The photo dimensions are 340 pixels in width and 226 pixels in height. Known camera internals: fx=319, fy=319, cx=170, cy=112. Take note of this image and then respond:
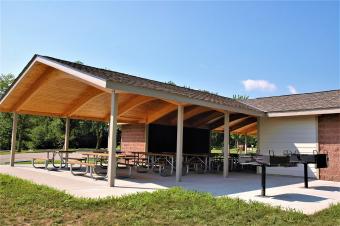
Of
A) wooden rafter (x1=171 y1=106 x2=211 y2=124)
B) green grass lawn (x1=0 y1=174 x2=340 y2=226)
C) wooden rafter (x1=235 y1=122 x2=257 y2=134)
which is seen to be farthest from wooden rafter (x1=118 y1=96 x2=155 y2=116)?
wooden rafter (x1=235 y1=122 x2=257 y2=134)

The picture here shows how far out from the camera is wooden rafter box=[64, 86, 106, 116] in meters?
12.3

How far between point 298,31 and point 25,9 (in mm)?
10188

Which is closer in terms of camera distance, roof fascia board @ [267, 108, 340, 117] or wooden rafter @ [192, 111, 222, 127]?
roof fascia board @ [267, 108, 340, 117]

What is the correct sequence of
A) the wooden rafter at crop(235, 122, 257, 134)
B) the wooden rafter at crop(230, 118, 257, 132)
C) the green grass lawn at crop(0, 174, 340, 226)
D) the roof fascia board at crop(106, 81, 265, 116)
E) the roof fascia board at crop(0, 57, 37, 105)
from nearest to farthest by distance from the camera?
1. the green grass lawn at crop(0, 174, 340, 226)
2. the roof fascia board at crop(106, 81, 265, 116)
3. the roof fascia board at crop(0, 57, 37, 105)
4. the wooden rafter at crop(230, 118, 257, 132)
5. the wooden rafter at crop(235, 122, 257, 134)

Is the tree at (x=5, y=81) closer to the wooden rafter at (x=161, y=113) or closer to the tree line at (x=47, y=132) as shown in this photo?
the tree line at (x=47, y=132)

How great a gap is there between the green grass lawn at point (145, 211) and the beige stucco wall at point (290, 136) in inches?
249

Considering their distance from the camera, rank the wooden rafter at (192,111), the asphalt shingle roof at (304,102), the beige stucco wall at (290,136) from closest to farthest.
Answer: the asphalt shingle roof at (304,102)
the beige stucco wall at (290,136)
the wooden rafter at (192,111)

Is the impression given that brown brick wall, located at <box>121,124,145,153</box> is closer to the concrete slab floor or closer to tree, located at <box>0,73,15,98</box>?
the concrete slab floor

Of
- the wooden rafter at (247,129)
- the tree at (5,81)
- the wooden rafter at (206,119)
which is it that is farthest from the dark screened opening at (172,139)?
the tree at (5,81)

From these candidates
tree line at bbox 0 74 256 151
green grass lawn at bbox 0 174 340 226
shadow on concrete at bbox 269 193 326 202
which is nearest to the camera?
green grass lawn at bbox 0 174 340 226

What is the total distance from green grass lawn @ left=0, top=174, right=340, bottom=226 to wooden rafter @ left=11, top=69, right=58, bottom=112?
16.5 feet

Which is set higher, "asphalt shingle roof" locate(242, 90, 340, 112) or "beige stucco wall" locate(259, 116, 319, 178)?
"asphalt shingle roof" locate(242, 90, 340, 112)

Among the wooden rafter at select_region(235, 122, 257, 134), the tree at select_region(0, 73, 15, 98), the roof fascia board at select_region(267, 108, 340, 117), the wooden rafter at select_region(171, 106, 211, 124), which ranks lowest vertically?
the wooden rafter at select_region(235, 122, 257, 134)

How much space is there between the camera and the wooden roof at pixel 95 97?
9.24 meters
